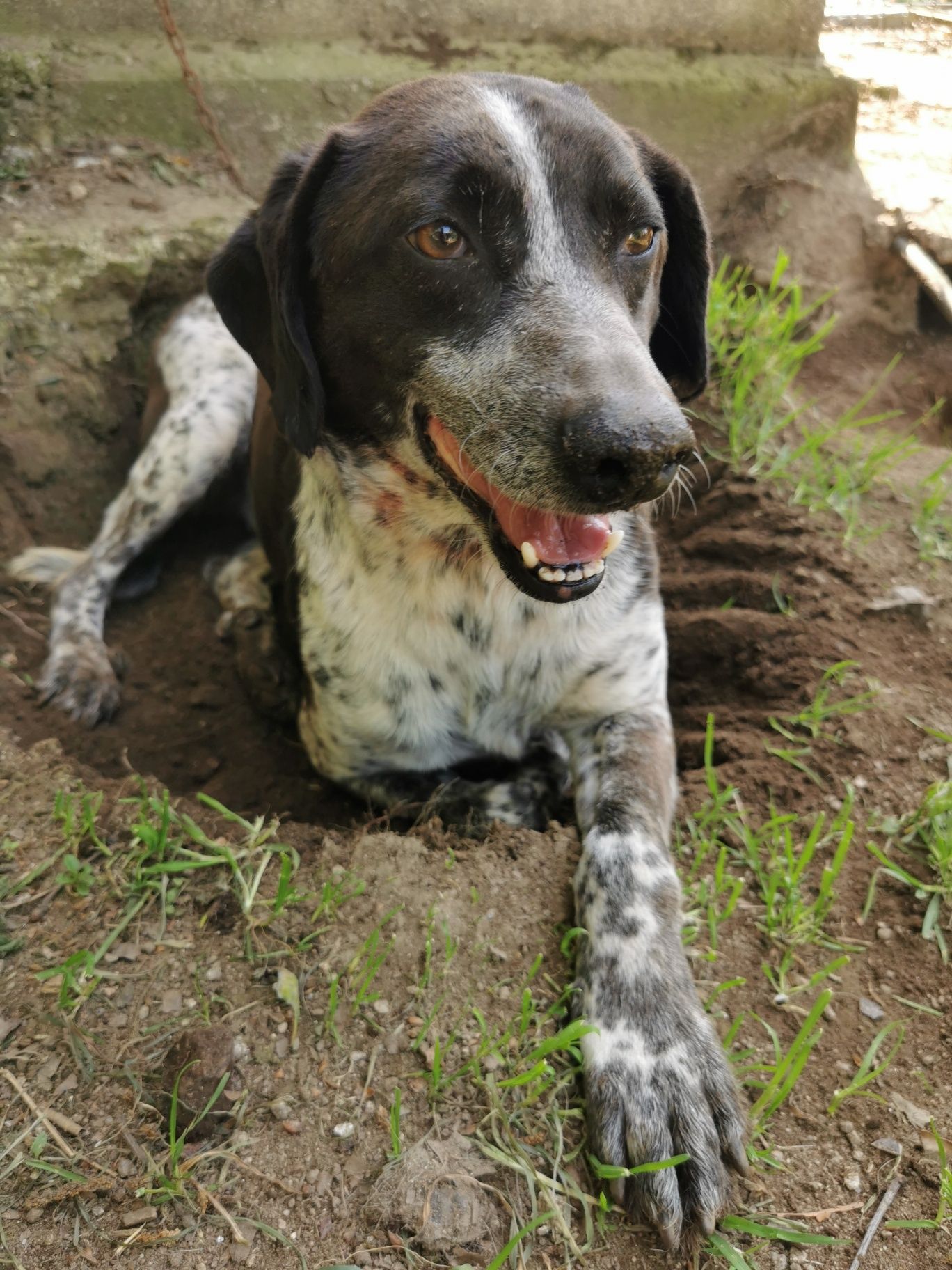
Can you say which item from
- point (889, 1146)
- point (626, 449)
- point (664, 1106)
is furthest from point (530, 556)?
point (889, 1146)

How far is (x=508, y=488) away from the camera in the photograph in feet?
6.01

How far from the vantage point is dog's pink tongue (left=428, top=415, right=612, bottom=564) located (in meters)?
1.95

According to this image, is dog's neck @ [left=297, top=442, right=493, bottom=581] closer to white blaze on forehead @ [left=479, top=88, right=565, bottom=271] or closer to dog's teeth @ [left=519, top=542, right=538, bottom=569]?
dog's teeth @ [left=519, top=542, right=538, bottom=569]

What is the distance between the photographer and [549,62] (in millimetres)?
4383

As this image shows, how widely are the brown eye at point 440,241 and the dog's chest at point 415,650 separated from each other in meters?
0.62

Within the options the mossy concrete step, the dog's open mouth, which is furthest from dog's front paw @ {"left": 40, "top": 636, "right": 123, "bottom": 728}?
the mossy concrete step

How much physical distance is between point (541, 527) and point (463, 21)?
10.8 ft

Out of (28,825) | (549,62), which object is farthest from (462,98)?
(549,62)

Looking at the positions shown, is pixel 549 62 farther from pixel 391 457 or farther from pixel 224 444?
pixel 391 457

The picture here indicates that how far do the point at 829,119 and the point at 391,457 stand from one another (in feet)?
12.1

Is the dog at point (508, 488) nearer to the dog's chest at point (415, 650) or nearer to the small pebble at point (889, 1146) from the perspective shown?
the dog's chest at point (415, 650)

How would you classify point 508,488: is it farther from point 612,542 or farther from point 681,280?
point 681,280

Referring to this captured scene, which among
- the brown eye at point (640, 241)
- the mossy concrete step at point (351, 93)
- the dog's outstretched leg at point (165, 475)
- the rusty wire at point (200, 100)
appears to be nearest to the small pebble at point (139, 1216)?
the dog's outstretched leg at point (165, 475)

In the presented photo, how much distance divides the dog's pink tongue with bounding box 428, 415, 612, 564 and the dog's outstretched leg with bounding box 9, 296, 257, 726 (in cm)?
154
